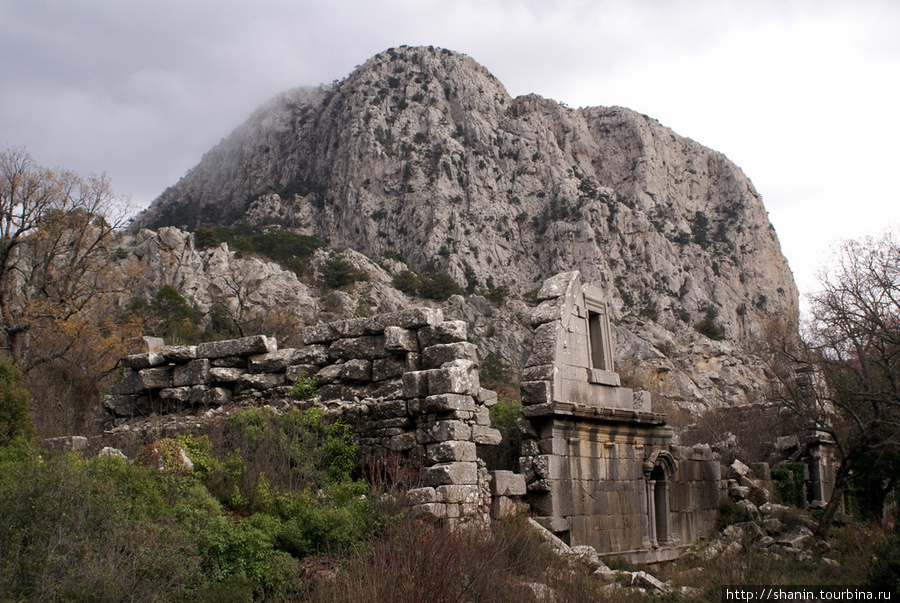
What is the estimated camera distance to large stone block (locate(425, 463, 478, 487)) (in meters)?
9.49

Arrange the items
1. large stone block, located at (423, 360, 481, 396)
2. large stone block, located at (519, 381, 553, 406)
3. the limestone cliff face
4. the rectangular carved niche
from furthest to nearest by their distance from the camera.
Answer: the limestone cliff face → the rectangular carved niche → large stone block, located at (519, 381, 553, 406) → large stone block, located at (423, 360, 481, 396)

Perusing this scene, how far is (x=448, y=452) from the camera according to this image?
970 centimetres

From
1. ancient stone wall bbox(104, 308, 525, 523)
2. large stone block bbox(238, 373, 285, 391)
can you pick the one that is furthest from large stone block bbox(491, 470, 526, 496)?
large stone block bbox(238, 373, 285, 391)

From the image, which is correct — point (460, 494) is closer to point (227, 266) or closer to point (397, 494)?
point (397, 494)

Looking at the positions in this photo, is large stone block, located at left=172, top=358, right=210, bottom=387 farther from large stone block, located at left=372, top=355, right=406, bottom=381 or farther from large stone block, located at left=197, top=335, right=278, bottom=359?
large stone block, located at left=372, top=355, right=406, bottom=381

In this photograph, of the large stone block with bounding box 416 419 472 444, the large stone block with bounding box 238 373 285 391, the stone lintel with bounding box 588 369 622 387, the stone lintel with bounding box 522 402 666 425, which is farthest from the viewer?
the stone lintel with bounding box 588 369 622 387

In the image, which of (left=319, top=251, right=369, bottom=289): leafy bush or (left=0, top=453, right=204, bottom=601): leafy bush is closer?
(left=0, top=453, right=204, bottom=601): leafy bush

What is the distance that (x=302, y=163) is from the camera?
91.6m

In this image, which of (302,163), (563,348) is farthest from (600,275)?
(563,348)

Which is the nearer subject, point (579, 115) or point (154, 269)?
point (154, 269)

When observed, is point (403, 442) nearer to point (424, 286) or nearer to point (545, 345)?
point (545, 345)

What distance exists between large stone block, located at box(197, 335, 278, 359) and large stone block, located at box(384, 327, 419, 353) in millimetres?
2218

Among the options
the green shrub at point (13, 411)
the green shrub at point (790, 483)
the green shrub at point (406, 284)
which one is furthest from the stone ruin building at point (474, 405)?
the green shrub at point (406, 284)

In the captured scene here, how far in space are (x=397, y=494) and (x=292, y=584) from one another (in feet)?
7.54
